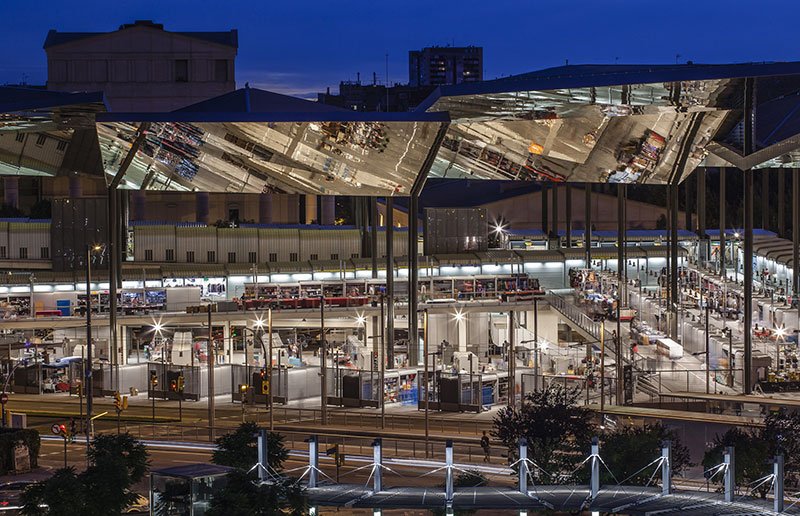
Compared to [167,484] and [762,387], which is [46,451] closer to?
[167,484]

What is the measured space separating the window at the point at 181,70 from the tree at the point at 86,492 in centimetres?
8052

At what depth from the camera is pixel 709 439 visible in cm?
4253

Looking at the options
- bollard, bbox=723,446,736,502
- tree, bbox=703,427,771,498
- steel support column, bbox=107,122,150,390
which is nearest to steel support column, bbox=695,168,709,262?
steel support column, bbox=107,122,150,390

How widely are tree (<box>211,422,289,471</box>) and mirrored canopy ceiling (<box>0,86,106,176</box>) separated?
30.6 m

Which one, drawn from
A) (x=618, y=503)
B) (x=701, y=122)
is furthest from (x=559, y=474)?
(x=701, y=122)

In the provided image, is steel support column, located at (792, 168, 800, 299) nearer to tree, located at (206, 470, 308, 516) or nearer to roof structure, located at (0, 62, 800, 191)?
roof structure, located at (0, 62, 800, 191)

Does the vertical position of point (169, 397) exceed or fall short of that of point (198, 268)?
it falls short

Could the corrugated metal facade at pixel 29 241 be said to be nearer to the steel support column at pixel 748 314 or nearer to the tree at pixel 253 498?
the steel support column at pixel 748 314

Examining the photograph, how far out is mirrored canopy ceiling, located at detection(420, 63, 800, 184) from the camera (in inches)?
2386

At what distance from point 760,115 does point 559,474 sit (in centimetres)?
3307

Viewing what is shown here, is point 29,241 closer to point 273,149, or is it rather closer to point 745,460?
point 273,149

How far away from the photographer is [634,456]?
36312mm

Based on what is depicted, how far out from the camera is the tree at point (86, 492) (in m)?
31.9

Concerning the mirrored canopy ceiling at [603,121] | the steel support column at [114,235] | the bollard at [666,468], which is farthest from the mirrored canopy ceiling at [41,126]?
the bollard at [666,468]
